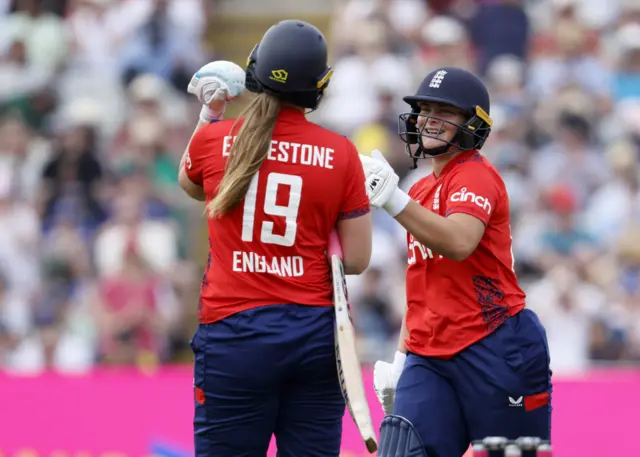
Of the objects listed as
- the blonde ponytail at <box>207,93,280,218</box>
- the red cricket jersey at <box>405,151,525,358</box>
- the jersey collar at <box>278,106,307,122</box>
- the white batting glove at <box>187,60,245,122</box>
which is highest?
the white batting glove at <box>187,60,245,122</box>

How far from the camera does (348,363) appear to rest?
451cm

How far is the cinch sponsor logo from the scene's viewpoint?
4.70 m

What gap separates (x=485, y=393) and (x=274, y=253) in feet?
3.35

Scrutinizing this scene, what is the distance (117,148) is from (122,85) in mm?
829

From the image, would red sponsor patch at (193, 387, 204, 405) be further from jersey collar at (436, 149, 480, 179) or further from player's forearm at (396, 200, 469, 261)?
jersey collar at (436, 149, 480, 179)

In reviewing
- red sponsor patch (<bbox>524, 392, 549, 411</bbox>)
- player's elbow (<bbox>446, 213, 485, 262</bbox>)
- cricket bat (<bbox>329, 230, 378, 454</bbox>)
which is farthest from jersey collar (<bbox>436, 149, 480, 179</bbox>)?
red sponsor patch (<bbox>524, 392, 549, 411</bbox>)

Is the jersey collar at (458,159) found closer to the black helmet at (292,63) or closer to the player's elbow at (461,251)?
the player's elbow at (461,251)

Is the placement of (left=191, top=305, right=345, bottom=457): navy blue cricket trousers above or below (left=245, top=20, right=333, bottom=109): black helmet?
below

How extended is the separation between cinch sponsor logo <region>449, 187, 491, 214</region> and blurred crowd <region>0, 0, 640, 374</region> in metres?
4.59

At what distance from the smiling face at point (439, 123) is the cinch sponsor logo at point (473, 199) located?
27cm

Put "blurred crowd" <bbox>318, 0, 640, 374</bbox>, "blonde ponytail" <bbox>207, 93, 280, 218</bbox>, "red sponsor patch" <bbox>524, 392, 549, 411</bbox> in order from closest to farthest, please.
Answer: "blonde ponytail" <bbox>207, 93, 280, 218</bbox>, "red sponsor patch" <bbox>524, 392, 549, 411</bbox>, "blurred crowd" <bbox>318, 0, 640, 374</bbox>

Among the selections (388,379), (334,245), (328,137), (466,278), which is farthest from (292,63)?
(388,379)

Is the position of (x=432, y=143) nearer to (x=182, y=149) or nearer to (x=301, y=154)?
(x=301, y=154)

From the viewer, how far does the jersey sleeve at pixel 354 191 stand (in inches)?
180
